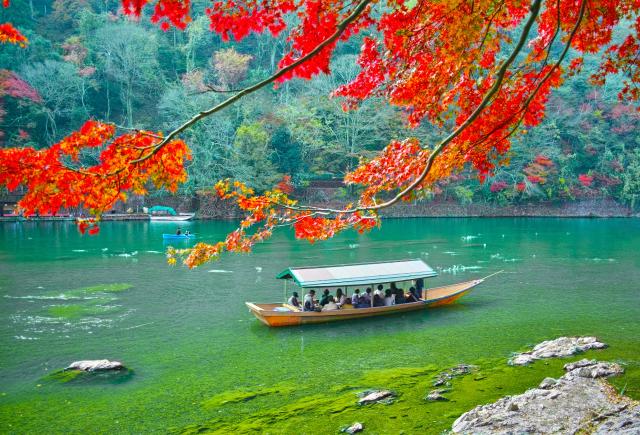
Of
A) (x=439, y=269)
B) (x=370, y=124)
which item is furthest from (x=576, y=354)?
(x=370, y=124)

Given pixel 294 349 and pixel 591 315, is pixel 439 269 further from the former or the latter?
pixel 294 349

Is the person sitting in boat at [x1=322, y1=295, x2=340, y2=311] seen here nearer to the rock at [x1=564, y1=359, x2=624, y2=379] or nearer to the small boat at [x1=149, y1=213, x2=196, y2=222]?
the rock at [x1=564, y1=359, x2=624, y2=379]

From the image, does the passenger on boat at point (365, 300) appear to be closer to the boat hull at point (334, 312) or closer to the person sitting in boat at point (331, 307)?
the boat hull at point (334, 312)

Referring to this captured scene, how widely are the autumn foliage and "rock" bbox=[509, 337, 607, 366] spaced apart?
16.2 feet

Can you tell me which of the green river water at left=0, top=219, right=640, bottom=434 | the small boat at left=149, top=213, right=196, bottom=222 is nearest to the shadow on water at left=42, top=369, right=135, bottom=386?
the green river water at left=0, top=219, right=640, bottom=434

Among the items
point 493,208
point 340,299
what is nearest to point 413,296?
point 340,299

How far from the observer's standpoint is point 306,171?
48.6 meters

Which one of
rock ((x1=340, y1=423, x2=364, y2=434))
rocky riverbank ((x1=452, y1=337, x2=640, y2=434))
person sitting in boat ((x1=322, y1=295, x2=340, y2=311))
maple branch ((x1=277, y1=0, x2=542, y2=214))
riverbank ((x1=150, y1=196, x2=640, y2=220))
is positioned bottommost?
rock ((x1=340, y1=423, x2=364, y2=434))

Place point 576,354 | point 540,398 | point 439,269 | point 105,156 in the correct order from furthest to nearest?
point 439,269, point 576,354, point 540,398, point 105,156

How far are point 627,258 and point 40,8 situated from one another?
2190 inches

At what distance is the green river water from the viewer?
941cm

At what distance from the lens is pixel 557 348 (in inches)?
469

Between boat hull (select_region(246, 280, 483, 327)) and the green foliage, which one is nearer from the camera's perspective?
boat hull (select_region(246, 280, 483, 327))

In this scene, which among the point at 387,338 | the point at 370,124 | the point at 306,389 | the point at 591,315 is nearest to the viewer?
the point at 306,389
